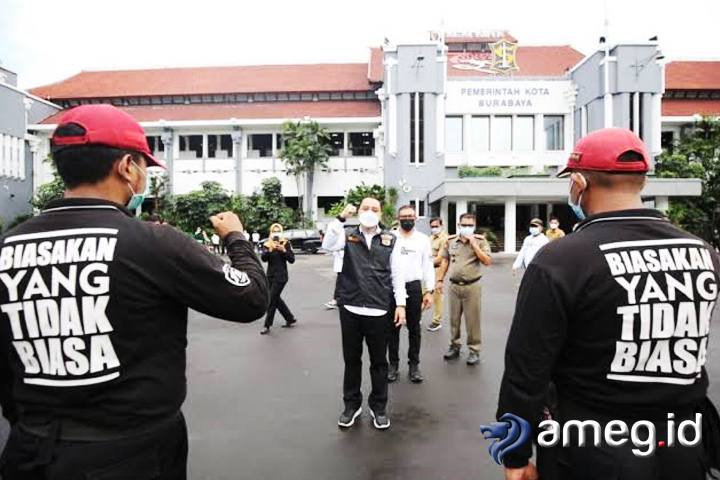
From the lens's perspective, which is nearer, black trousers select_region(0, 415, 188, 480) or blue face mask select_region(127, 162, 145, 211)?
black trousers select_region(0, 415, 188, 480)

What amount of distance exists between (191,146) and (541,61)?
2613cm

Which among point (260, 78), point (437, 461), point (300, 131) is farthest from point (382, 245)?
point (260, 78)

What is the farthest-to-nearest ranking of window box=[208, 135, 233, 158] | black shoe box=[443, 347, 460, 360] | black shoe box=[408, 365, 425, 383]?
window box=[208, 135, 233, 158]
black shoe box=[443, 347, 460, 360]
black shoe box=[408, 365, 425, 383]

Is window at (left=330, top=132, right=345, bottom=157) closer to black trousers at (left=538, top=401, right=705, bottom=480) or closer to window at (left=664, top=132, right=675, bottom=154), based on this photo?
window at (left=664, top=132, right=675, bottom=154)

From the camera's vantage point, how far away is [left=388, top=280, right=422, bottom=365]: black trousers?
555 centimetres

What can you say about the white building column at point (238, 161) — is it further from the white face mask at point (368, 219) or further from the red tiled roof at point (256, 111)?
the white face mask at point (368, 219)

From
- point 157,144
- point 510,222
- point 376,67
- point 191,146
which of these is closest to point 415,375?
point 510,222

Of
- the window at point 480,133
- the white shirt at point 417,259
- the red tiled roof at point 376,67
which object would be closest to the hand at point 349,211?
A: the white shirt at point 417,259

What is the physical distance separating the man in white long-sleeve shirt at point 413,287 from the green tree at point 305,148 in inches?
1054

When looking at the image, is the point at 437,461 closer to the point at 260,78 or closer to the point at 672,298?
the point at 672,298

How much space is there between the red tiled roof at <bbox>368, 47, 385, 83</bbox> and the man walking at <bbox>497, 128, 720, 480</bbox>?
3577 cm

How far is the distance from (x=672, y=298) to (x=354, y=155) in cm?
3361

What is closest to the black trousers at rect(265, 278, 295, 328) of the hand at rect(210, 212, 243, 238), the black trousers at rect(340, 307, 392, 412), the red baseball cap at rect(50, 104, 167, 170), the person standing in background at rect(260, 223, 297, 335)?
the person standing in background at rect(260, 223, 297, 335)

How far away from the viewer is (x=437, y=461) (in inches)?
141
